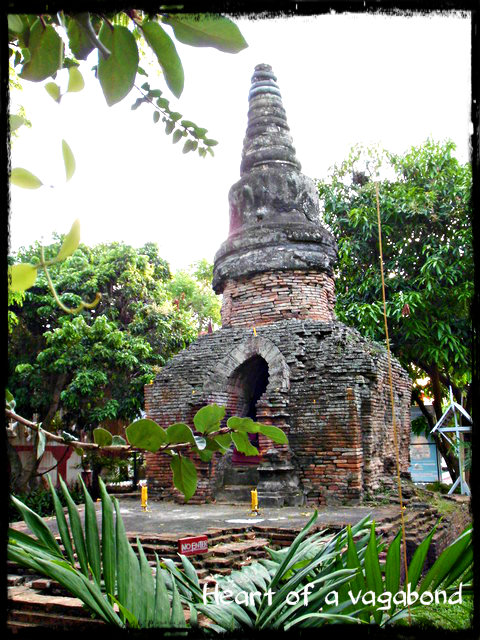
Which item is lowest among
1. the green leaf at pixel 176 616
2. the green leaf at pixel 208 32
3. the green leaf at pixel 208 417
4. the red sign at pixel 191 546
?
the red sign at pixel 191 546

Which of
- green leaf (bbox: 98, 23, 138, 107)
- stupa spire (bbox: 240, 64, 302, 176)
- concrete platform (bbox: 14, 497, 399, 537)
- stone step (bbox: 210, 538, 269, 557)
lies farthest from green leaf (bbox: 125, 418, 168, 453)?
stupa spire (bbox: 240, 64, 302, 176)

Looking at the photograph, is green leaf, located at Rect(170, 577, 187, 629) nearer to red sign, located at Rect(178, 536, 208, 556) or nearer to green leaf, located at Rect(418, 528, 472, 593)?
green leaf, located at Rect(418, 528, 472, 593)

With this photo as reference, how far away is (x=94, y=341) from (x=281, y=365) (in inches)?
186

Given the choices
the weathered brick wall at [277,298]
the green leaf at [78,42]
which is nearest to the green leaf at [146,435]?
the green leaf at [78,42]

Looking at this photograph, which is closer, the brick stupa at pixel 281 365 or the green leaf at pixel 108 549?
the green leaf at pixel 108 549

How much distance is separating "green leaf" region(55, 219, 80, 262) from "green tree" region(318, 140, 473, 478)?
1229cm

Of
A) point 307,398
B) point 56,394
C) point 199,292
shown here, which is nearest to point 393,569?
point 307,398

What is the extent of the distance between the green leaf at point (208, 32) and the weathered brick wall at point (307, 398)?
8.19m

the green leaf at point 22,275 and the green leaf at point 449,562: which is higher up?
the green leaf at point 22,275

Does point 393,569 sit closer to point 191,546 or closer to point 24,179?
point 24,179

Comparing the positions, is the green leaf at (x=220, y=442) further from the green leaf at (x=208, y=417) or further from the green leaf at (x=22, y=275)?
the green leaf at (x=22, y=275)

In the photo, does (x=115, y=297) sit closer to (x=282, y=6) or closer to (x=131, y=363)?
(x=131, y=363)

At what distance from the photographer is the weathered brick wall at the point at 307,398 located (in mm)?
8742

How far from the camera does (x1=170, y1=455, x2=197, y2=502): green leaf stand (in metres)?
1.19
